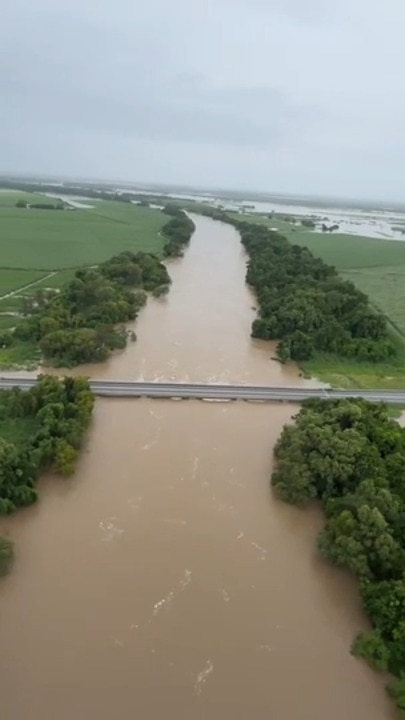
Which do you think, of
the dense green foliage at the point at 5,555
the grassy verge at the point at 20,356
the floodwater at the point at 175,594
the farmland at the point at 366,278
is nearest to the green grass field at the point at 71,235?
the farmland at the point at 366,278

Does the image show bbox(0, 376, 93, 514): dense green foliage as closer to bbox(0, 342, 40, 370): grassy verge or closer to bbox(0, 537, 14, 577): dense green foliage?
bbox(0, 537, 14, 577): dense green foliage

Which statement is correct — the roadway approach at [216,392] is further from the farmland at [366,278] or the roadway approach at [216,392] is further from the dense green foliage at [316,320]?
the dense green foliage at [316,320]

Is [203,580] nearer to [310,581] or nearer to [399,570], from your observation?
[310,581]

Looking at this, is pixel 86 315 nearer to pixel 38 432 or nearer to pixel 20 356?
pixel 20 356

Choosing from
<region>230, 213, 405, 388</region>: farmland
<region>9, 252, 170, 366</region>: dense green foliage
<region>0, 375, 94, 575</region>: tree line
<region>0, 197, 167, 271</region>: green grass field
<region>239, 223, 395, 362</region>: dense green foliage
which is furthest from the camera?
<region>0, 197, 167, 271</region>: green grass field

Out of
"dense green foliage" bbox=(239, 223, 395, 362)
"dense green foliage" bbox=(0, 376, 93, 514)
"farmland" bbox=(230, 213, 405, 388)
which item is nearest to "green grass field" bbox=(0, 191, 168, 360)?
"dense green foliage" bbox=(0, 376, 93, 514)
